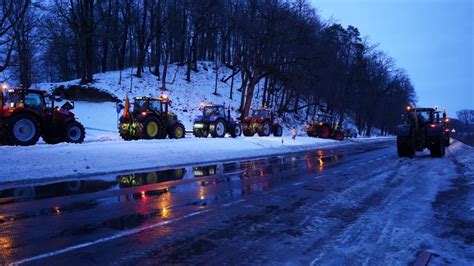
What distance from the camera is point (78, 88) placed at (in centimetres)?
3403

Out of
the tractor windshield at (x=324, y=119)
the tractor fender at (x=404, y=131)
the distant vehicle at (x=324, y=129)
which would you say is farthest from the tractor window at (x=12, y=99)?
the tractor windshield at (x=324, y=119)

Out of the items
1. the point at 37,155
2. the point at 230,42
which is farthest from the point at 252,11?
the point at 37,155

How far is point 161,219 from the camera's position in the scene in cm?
693

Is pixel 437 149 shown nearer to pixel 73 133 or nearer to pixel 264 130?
pixel 264 130

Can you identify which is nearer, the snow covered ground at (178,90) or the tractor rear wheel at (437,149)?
the tractor rear wheel at (437,149)

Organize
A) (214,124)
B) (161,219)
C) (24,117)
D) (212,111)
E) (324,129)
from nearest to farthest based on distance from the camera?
(161,219) < (24,117) < (214,124) < (212,111) < (324,129)

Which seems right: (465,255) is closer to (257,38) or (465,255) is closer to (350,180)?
(350,180)

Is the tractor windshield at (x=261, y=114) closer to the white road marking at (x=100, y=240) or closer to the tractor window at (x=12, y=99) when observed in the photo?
the tractor window at (x=12, y=99)

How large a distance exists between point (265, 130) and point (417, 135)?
45.6ft

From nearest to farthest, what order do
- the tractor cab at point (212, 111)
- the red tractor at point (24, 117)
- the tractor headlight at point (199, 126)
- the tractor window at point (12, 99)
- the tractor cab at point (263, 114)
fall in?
the red tractor at point (24, 117) → the tractor window at point (12, 99) → the tractor headlight at point (199, 126) → the tractor cab at point (212, 111) → the tractor cab at point (263, 114)

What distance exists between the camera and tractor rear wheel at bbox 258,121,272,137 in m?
32.2

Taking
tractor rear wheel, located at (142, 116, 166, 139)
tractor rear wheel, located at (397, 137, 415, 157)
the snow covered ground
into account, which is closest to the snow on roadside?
tractor rear wheel, located at (142, 116, 166, 139)

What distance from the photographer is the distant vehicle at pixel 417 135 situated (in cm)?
1980

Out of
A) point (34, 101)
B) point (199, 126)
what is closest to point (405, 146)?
point (199, 126)
